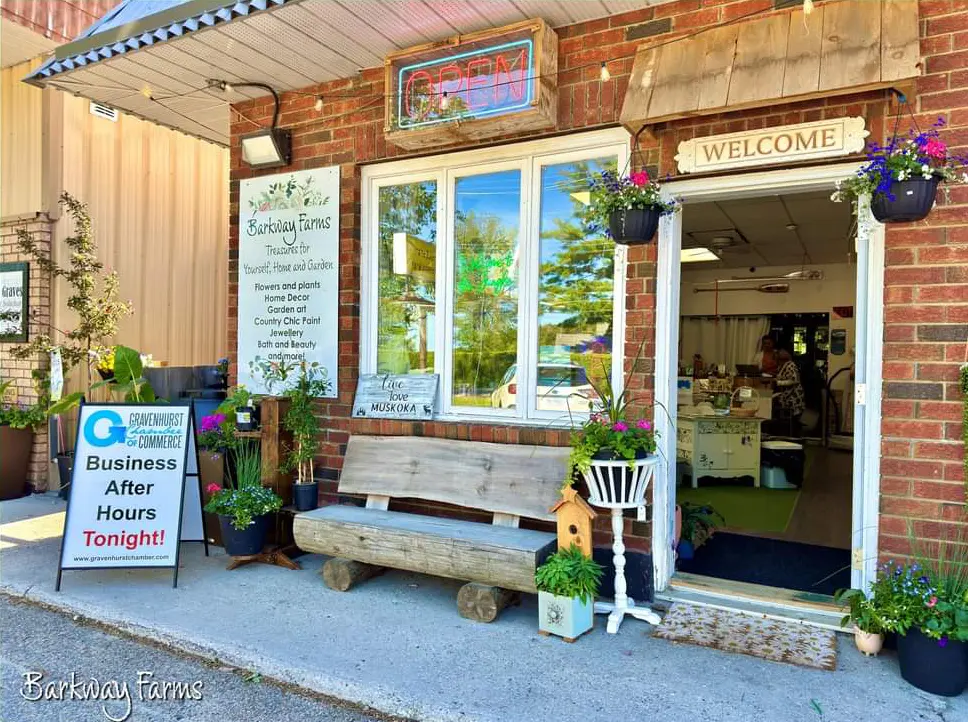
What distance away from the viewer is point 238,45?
444cm

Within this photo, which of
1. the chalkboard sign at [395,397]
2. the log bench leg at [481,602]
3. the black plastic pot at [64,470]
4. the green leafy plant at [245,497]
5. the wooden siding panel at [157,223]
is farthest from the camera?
the wooden siding panel at [157,223]

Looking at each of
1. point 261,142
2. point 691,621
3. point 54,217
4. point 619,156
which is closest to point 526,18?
point 619,156

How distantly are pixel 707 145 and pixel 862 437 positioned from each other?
1.75m

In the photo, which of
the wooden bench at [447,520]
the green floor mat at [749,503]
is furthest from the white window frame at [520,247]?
the green floor mat at [749,503]

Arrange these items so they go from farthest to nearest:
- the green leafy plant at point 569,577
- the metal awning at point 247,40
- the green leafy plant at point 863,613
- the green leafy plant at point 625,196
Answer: the metal awning at point 247,40
the green leafy plant at point 625,196
the green leafy plant at point 569,577
the green leafy plant at point 863,613


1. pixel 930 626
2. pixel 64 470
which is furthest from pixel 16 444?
pixel 930 626

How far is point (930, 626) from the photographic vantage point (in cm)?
285

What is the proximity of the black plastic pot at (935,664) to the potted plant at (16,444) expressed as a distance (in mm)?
7102

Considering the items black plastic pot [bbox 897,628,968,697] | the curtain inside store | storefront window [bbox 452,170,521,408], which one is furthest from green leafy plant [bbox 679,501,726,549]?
the curtain inside store

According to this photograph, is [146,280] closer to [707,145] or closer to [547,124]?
[547,124]

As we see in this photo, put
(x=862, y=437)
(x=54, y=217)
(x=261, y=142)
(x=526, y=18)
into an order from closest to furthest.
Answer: (x=862, y=437) → (x=526, y=18) → (x=261, y=142) → (x=54, y=217)

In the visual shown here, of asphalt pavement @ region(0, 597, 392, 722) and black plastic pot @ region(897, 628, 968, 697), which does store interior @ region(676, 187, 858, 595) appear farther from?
asphalt pavement @ region(0, 597, 392, 722)

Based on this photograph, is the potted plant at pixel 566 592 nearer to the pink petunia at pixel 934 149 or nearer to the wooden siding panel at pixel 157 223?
the pink petunia at pixel 934 149

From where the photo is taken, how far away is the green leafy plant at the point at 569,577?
3408 millimetres
